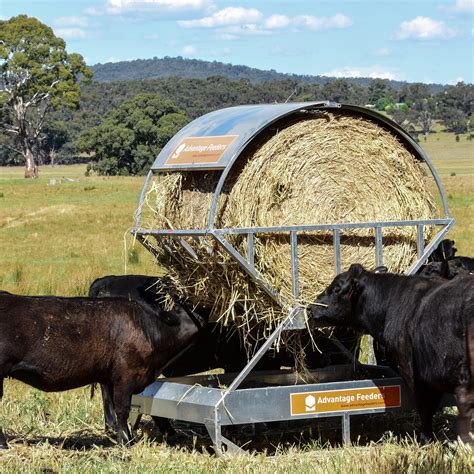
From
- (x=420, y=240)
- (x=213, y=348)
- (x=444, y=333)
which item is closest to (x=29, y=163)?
(x=213, y=348)

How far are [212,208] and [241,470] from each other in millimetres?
2279

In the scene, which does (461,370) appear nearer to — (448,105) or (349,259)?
(349,259)

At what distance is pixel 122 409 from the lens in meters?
9.67

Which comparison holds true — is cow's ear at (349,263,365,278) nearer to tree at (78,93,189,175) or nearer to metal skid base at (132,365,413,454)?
metal skid base at (132,365,413,454)

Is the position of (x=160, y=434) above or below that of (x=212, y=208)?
below

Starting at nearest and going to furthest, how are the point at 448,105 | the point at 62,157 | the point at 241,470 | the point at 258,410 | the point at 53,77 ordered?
the point at 241,470 < the point at 258,410 < the point at 53,77 < the point at 62,157 < the point at 448,105

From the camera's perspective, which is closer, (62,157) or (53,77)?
(53,77)

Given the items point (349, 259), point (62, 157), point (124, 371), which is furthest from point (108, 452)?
point (62, 157)

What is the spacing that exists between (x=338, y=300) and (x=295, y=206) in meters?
0.99

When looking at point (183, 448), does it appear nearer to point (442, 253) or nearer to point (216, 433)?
point (216, 433)

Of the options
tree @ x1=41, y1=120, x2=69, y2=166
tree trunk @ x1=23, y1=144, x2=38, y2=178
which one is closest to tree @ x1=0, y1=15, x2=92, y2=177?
tree trunk @ x1=23, y1=144, x2=38, y2=178

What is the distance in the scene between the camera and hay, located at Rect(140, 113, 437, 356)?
31.1 feet

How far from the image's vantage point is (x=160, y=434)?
35.0ft

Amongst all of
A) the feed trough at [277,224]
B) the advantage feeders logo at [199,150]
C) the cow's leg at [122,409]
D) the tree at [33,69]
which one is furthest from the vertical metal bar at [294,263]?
the tree at [33,69]
